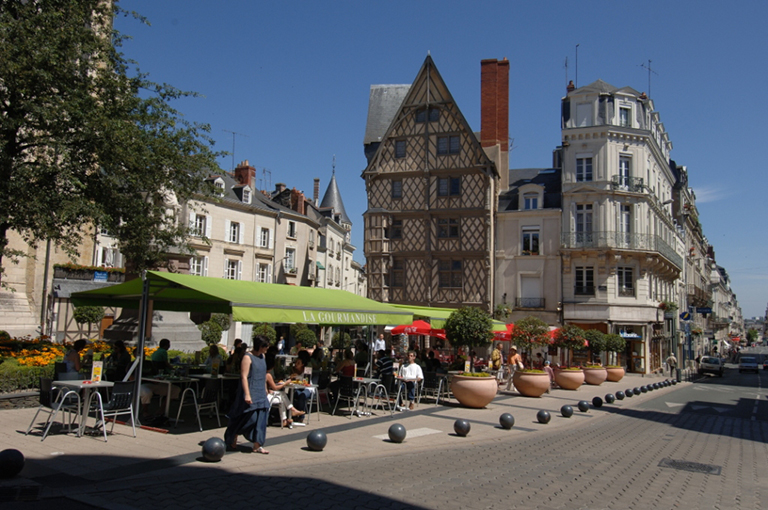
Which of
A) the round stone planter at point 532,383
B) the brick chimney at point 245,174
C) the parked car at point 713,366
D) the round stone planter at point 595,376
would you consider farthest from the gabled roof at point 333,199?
the round stone planter at point 532,383

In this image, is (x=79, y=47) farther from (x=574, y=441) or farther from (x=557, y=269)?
(x=557, y=269)

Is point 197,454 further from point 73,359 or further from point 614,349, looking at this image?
point 614,349

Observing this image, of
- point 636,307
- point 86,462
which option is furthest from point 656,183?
point 86,462

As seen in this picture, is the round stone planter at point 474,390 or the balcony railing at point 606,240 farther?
the balcony railing at point 606,240

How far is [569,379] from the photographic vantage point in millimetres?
20047

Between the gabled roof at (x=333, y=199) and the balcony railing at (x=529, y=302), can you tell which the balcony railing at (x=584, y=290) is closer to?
the balcony railing at (x=529, y=302)

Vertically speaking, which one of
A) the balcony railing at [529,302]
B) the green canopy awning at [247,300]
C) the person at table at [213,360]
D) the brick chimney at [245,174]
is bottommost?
Answer: the person at table at [213,360]

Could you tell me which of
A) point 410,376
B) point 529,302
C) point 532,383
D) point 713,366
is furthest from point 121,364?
point 713,366

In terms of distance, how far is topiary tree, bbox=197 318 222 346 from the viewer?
29425mm

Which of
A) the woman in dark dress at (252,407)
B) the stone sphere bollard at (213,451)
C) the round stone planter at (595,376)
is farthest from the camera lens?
the round stone planter at (595,376)

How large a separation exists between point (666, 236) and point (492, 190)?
15088 millimetres

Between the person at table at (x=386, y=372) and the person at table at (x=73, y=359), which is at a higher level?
the person at table at (x=73, y=359)

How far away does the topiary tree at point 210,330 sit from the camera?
29425 millimetres

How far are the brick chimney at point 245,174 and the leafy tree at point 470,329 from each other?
28.6 meters
